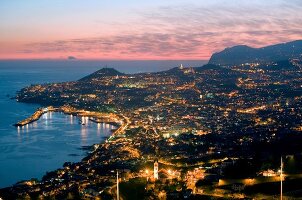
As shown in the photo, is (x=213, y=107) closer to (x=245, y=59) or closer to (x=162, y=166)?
(x=162, y=166)

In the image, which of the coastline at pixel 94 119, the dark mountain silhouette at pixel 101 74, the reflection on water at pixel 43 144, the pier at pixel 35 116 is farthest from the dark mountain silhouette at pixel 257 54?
the reflection on water at pixel 43 144

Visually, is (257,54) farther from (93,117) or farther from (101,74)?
(93,117)

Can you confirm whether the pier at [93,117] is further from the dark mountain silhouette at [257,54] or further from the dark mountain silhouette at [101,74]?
the dark mountain silhouette at [257,54]

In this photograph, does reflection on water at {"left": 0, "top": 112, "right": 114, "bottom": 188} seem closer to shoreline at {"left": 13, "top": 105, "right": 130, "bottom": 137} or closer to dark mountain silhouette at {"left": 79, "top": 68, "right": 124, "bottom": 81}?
shoreline at {"left": 13, "top": 105, "right": 130, "bottom": 137}

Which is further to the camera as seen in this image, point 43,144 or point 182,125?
point 182,125

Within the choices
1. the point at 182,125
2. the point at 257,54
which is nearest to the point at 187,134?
the point at 182,125
